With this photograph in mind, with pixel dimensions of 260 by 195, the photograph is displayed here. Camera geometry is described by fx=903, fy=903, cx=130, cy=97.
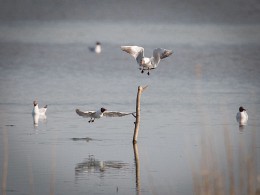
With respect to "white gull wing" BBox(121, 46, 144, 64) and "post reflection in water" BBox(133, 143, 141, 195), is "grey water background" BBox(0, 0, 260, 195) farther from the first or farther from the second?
"white gull wing" BBox(121, 46, 144, 64)

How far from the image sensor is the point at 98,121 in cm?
2053

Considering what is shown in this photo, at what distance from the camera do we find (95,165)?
15.5 m

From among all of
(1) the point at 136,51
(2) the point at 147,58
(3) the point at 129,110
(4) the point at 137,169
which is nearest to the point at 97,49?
(3) the point at 129,110

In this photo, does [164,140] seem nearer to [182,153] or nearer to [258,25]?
[182,153]

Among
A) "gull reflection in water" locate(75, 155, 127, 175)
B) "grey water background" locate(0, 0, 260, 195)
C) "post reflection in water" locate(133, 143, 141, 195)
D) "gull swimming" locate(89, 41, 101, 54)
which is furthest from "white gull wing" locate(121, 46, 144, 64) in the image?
"gull swimming" locate(89, 41, 101, 54)

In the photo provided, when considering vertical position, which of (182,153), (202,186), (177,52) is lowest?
(202,186)

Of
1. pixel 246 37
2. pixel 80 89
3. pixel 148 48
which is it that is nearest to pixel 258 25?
pixel 246 37

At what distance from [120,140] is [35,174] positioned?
3553 millimetres

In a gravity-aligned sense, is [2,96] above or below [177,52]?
below

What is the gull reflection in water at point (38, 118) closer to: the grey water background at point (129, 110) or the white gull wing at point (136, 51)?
the grey water background at point (129, 110)

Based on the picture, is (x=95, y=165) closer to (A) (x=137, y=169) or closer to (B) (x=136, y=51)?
(A) (x=137, y=169)

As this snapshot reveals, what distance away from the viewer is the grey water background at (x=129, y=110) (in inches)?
538

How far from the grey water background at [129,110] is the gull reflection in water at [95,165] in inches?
0.7

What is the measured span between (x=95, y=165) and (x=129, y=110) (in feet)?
23.1
